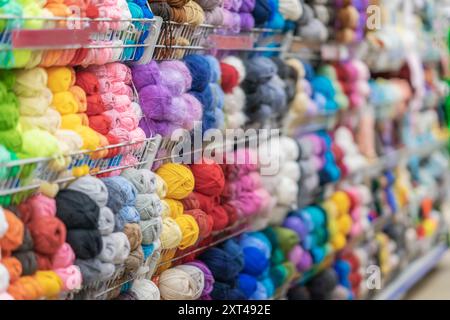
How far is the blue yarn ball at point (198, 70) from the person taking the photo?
9.55 feet

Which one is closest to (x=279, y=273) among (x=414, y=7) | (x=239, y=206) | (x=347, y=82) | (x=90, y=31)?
(x=239, y=206)

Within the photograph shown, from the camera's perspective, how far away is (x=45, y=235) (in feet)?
7.01

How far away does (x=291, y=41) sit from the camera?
3938mm

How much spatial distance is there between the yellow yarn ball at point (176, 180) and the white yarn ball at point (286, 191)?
3.01ft

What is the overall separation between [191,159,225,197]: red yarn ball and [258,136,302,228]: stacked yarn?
0.55m

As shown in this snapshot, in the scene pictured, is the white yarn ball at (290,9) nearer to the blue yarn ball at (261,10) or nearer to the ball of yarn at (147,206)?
the blue yarn ball at (261,10)

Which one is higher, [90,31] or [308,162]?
[90,31]

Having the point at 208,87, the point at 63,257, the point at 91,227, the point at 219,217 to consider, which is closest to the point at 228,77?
the point at 208,87

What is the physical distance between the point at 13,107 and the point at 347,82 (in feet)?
8.91

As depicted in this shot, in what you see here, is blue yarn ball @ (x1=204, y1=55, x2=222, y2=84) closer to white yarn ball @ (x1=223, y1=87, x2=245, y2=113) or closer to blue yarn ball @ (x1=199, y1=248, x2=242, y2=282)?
white yarn ball @ (x1=223, y1=87, x2=245, y2=113)

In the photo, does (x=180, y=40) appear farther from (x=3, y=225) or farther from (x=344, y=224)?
(x=344, y=224)

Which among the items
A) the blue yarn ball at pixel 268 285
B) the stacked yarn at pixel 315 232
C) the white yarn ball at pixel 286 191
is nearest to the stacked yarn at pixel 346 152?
the stacked yarn at pixel 315 232

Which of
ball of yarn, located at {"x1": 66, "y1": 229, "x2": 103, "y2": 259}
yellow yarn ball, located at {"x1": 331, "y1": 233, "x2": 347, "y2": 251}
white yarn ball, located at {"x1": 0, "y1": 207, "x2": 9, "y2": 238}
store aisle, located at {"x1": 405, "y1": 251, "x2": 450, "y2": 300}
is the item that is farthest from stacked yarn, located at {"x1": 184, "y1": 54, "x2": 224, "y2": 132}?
store aisle, located at {"x1": 405, "y1": 251, "x2": 450, "y2": 300}

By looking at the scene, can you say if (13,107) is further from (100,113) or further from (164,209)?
(164,209)
